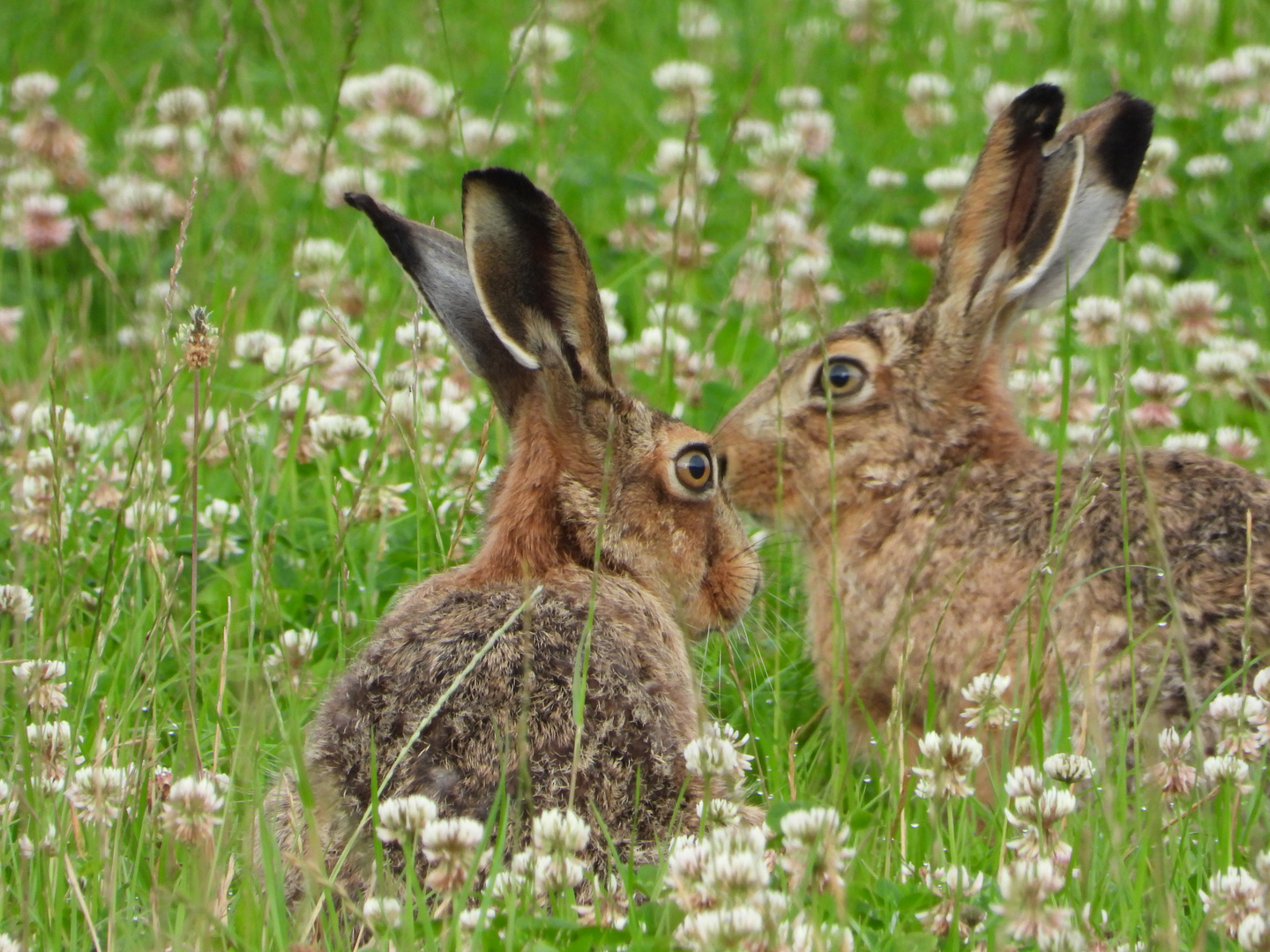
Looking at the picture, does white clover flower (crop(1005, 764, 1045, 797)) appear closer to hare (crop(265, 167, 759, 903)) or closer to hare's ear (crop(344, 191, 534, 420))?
hare (crop(265, 167, 759, 903))

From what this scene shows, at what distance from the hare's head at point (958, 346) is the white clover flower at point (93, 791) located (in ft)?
9.54

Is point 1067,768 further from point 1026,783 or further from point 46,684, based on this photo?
point 46,684

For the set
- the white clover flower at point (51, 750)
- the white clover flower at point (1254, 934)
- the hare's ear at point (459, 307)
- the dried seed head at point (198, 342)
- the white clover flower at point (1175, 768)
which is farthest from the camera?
the hare's ear at point (459, 307)

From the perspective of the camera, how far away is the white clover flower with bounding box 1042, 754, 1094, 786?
167 inches

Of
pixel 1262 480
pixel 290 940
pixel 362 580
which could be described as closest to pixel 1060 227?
pixel 1262 480

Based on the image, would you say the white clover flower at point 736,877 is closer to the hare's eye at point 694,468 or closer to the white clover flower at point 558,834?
the white clover flower at point 558,834

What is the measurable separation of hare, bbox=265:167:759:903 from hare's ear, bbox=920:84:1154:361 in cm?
148

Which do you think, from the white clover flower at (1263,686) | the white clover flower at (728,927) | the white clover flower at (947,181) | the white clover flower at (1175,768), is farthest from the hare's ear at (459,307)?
the white clover flower at (947,181)

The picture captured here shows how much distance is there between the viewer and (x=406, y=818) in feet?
12.7

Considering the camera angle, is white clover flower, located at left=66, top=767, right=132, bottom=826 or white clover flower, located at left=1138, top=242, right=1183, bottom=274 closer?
white clover flower, located at left=66, top=767, right=132, bottom=826

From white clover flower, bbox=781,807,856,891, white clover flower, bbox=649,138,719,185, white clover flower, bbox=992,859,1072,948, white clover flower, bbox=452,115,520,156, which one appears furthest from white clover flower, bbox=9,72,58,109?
white clover flower, bbox=992,859,1072,948

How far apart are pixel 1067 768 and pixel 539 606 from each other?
56.9 inches

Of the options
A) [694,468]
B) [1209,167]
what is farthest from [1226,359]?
[694,468]

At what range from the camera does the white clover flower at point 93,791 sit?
428cm
